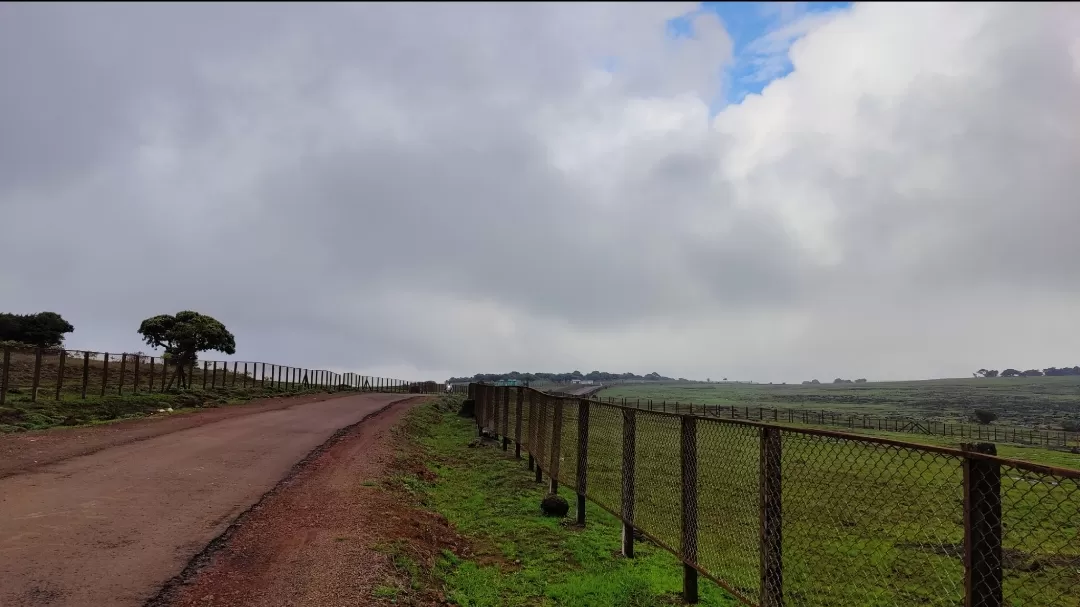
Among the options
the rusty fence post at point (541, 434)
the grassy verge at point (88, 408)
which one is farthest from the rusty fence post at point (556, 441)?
the grassy verge at point (88, 408)

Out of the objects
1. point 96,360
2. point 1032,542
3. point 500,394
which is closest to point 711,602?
point 500,394

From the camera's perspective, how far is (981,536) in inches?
121

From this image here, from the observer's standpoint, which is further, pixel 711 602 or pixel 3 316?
pixel 3 316

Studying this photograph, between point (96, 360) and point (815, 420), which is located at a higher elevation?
point (96, 360)

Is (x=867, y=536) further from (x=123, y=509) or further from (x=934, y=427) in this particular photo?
(x=934, y=427)

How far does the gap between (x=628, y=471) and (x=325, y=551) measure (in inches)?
142

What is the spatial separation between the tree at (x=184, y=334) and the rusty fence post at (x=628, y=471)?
1084 inches

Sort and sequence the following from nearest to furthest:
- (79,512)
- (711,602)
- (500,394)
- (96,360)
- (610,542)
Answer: (711,602)
(79,512)
(610,542)
(500,394)
(96,360)

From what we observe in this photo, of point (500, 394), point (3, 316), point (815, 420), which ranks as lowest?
point (815, 420)

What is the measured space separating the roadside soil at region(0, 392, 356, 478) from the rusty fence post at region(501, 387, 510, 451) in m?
8.41

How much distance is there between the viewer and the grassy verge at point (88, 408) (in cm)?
1554

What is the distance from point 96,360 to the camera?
84.9 feet

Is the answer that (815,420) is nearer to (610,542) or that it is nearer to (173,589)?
(610,542)

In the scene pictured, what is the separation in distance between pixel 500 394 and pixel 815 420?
5990 cm
